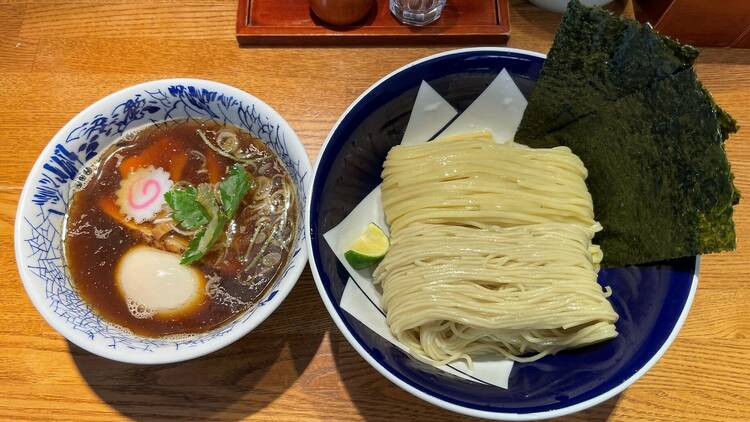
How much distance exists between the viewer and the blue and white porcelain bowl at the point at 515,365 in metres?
1.16

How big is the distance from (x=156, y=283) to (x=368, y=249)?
550 mm

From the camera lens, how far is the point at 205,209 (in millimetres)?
1430

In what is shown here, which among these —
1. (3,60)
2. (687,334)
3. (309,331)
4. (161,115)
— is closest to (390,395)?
(309,331)

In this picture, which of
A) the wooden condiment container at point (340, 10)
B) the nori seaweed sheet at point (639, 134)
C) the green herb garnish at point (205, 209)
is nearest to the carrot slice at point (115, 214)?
the green herb garnish at point (205, 209)

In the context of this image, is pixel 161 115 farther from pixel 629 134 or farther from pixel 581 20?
pixel 629 134

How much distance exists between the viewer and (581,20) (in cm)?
132

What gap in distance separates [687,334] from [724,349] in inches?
3.9

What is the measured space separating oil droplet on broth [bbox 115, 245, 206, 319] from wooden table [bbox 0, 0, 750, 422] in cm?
18

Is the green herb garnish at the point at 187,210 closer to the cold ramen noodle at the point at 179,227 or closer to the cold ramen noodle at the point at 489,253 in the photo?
the cold ramen noodle at the point at 179,227

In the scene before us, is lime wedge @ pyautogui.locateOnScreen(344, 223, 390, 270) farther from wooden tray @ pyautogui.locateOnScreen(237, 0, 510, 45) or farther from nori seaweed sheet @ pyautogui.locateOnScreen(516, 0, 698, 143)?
wooden tray @ pyautogui.locateOnScreen(237, 0, 510, 45)

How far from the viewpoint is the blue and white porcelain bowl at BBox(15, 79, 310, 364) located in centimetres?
121

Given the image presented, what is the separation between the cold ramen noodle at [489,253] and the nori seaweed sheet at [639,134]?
7 cm

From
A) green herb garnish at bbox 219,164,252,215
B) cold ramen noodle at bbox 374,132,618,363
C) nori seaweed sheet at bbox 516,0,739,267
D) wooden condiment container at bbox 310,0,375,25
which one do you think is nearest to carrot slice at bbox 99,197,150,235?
green herb garnish at bbox 219,164,252,215

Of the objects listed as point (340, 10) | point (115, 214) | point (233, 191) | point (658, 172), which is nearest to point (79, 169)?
point (115, 214)
